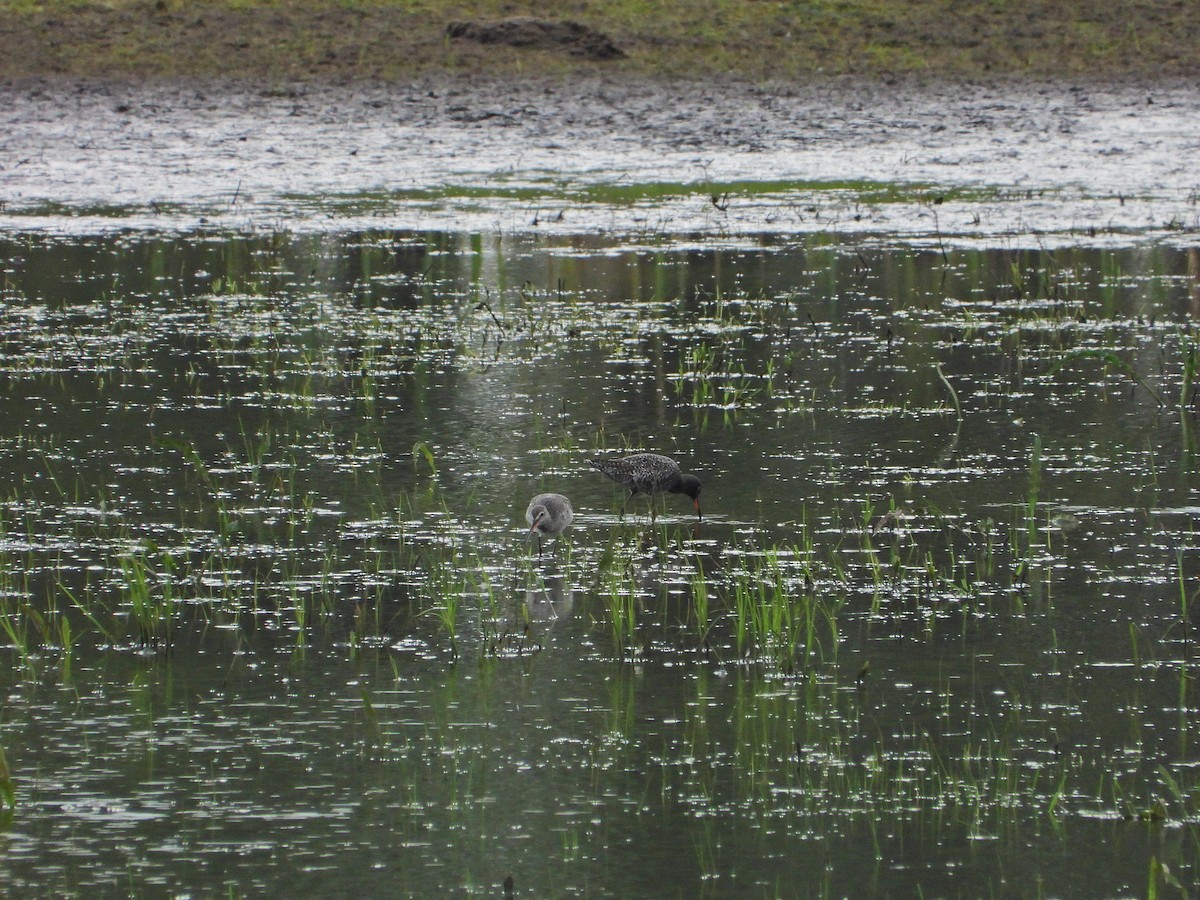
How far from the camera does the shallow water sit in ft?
14.8

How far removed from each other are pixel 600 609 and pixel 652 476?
1.12m

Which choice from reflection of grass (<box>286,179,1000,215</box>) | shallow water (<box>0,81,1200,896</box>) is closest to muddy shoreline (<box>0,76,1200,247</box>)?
reflection of grass (<box>286,179,1000,215</box>)

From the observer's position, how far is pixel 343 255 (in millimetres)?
14180

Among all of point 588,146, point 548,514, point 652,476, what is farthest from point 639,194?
point 548,514

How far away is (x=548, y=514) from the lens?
6.78 metres

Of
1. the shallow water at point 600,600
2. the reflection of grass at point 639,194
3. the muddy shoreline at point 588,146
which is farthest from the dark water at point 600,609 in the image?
the reflection of grass at point 639,194

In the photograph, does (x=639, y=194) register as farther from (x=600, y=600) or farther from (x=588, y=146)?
(x=600, y=600)

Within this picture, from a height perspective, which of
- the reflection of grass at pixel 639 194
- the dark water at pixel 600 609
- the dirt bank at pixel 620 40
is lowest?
the dark water at pixel 600 609

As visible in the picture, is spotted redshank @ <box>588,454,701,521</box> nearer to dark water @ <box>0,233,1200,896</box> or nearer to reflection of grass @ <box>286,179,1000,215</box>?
dark water @ <box>0,233,1200,896</box>

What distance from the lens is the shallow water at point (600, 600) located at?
4.52 metres

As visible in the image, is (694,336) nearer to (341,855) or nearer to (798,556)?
(798,556)

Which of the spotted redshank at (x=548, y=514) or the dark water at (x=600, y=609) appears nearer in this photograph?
the dark water at (x=600, y=609)

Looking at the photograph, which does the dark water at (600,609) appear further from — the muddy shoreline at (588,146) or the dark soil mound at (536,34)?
the dark soil mound at (536,34)

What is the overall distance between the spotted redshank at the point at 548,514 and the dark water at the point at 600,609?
11 centimetres
